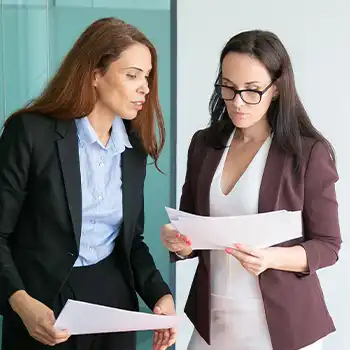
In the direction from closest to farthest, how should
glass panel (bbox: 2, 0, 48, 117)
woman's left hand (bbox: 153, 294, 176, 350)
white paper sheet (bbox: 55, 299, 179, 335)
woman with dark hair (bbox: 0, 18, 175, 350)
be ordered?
white paper sheet (bbox: 55, 299, 179, 335), woman with dark hair (bbox: 0, 18, 175, 350), woman's left hand (bbox: 153, 294, 176, 350), glass panel (bbox: 2, 0, 48, 117)

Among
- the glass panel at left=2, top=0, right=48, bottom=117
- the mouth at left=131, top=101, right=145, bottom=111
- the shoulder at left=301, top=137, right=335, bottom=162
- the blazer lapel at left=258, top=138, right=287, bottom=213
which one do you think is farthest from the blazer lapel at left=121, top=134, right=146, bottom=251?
the glass panel at left=2, top=0, right=48, bottom=117

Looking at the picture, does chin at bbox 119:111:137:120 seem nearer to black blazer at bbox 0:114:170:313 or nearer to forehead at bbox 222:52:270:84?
black blazer at bbox 0:114:170:313

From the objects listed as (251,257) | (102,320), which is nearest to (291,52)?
(251,257)

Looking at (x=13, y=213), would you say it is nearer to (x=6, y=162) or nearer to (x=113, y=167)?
(x=6, y=162)

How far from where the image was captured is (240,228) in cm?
156

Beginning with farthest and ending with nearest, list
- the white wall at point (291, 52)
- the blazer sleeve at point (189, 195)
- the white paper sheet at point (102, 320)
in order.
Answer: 1. the white wall at point (291, 52)
2. the blazer sleeve at point (189, 195)
3. the white paper sheet at point (102, 320)

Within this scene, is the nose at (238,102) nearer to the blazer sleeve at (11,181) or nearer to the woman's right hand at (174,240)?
the woman's right hand at (174,240)

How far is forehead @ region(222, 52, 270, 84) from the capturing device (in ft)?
5.37

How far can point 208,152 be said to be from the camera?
1785 millimetres

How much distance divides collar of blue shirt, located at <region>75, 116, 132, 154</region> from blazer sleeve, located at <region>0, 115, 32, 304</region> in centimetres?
16

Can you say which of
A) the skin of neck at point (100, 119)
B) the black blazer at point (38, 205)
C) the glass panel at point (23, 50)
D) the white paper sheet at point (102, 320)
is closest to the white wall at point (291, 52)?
the glass panel at point (23, 50)

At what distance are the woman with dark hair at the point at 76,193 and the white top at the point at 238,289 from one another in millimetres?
140

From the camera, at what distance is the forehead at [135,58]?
165 cm

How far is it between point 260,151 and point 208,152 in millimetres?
154
